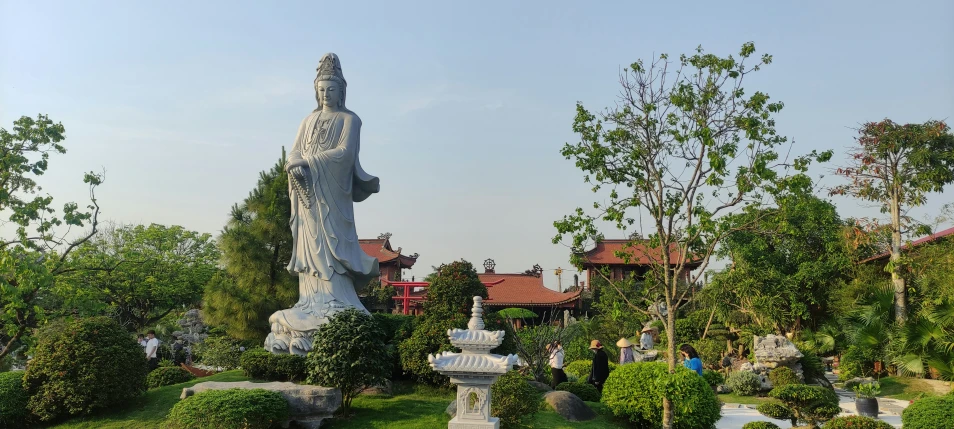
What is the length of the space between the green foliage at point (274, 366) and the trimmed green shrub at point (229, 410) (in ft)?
4.73

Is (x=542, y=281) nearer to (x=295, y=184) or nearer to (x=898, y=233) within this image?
(x=898, y=233)

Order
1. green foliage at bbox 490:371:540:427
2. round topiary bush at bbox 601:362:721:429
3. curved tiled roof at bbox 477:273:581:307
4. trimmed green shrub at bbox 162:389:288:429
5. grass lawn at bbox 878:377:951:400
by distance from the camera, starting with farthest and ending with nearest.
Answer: curved tiled roof at bbox 477:273:581:307 < grass lawn at bbox 878:377:951:400 < round topiary bush at bbox 601:362:721:429 < green foliage at bbox 490:371:540:427 < trimmed green shrub at bbox 162:389:288:429

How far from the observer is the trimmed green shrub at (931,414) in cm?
766

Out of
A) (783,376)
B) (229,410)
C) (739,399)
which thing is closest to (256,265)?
(229,410)

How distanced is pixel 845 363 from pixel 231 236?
12.9 m

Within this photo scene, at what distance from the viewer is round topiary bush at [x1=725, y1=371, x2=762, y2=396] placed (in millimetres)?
13273

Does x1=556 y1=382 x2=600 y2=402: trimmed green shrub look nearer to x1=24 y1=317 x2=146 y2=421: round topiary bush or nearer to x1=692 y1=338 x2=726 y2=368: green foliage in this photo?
x1=24 y1=317 x2=146 y2=421: round topiary bush

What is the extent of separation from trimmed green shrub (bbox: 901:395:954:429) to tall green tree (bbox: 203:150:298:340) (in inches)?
406

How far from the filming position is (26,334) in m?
11.5

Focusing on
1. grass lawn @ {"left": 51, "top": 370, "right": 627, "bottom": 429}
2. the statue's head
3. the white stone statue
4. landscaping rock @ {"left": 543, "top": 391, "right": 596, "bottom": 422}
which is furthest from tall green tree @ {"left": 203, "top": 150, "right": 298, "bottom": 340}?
landscaping rock @ {"left": 543, "top": 391, "right": 596, "bottom": 422}

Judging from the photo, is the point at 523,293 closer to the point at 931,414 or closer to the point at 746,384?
Answer: the point at 746,384

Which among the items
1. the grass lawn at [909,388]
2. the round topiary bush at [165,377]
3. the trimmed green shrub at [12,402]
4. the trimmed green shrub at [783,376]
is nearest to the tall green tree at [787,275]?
the grass lawn at [909,388]

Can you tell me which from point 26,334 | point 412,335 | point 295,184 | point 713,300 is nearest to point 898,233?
point 713,300

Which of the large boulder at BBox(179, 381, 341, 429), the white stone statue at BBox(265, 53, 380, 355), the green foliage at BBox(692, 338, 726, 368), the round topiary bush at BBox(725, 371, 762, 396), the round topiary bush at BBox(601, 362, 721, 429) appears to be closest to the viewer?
the large boulder at BBox(179, 381, 341, 429)
